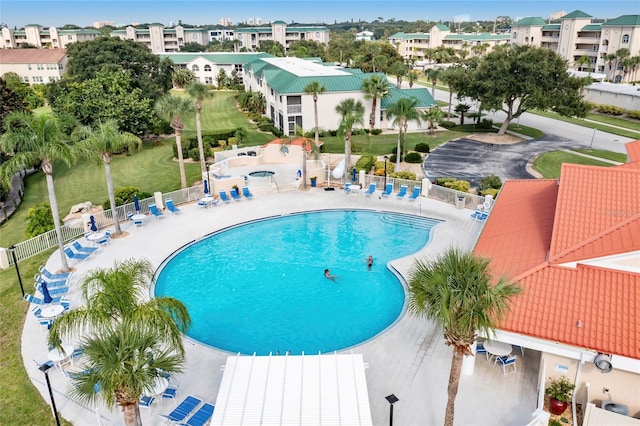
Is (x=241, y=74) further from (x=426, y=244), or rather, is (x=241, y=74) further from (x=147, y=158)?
(x=426, y=244)

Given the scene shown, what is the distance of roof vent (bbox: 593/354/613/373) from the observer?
12.9 m

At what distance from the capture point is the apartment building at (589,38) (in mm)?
91750

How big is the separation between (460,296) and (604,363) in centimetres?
578

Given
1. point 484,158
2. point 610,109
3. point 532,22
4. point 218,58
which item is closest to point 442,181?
point 484,158

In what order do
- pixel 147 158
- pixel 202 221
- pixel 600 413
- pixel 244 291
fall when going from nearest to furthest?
pixel 600 413
pixel 244 291
pixel 202 221
pixel 147 158

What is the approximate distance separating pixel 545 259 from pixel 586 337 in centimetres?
336

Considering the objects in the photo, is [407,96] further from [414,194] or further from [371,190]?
[371,190]

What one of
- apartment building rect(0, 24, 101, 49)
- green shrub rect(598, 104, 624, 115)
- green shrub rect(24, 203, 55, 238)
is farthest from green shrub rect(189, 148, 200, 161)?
apartment building rect(0, 24, 101, 49)

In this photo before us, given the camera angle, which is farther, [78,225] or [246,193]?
[246,193]

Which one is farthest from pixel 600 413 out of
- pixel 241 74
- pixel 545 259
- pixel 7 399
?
pixel 241 74

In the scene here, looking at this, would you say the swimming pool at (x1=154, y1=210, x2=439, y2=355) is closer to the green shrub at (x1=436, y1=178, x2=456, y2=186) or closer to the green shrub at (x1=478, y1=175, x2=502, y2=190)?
the green shrub at (x1=436, y1=178, x2=456, y2=186)

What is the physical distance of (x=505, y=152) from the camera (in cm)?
4566

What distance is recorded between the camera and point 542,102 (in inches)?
1839

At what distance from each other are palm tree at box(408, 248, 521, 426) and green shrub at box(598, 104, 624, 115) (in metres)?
65.1
